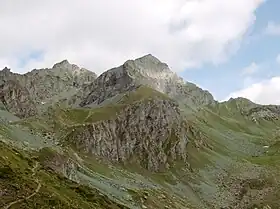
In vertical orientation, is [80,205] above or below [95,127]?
below

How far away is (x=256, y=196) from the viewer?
190625 millimetres

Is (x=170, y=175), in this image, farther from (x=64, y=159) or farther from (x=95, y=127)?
(x=64, y=159)

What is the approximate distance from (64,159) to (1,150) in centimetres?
2757

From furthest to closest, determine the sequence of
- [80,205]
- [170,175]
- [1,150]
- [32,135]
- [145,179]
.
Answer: [170,175]
[145,179]
[32,135]
[1,150]
[80,205]

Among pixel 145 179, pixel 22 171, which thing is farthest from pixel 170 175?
pixel 22 171

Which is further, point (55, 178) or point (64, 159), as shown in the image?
point (64, 159)

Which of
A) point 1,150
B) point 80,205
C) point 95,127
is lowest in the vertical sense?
point 80,205

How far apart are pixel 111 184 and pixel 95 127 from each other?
54.5 metres

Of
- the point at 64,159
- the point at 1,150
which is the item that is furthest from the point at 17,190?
Answer: the point at 64,159

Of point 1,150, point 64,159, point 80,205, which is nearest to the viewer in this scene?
point 80,205

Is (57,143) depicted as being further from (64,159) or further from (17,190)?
(17,190)

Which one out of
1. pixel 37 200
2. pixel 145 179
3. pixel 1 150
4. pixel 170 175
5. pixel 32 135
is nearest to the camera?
pixel 37 200

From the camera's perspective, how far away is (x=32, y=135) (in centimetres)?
16512

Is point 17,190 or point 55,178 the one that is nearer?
point 17,190
